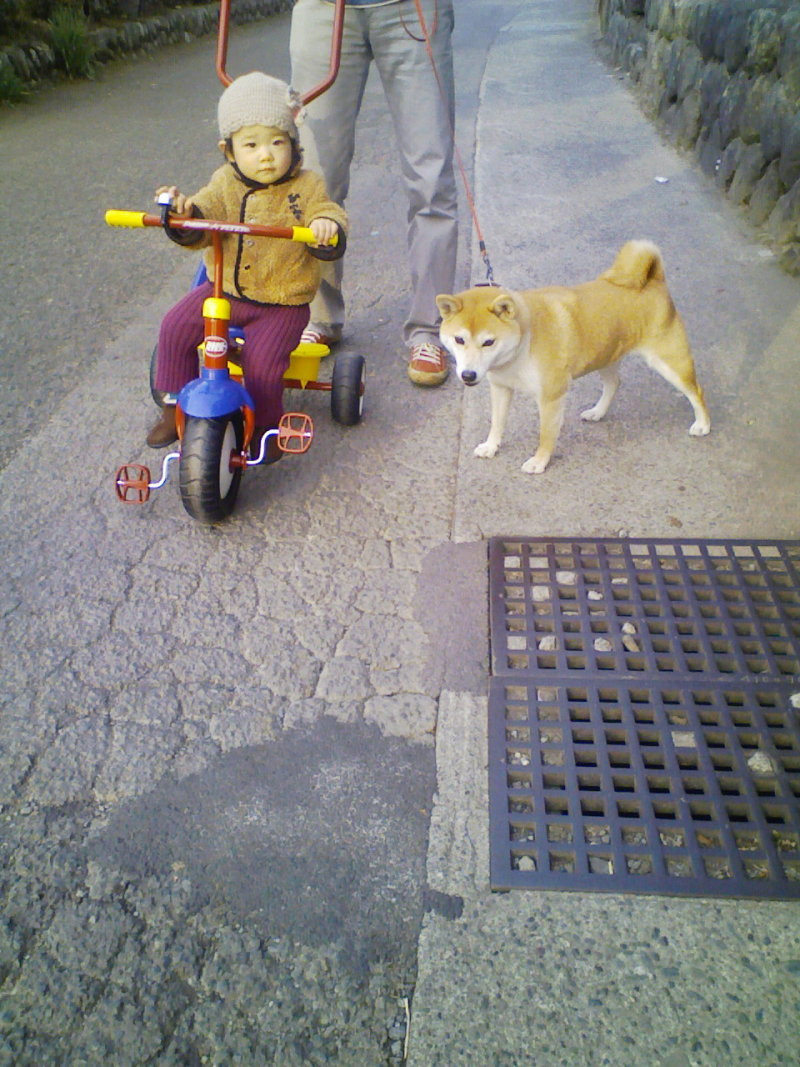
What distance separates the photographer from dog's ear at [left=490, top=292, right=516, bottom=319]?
103 inches

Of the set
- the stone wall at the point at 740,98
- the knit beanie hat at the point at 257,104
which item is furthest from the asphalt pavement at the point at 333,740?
the knit beanie hat at the point at 257,104

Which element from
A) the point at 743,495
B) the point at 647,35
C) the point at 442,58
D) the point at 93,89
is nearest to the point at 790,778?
the point at 743,495

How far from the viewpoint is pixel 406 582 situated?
8.51 ft

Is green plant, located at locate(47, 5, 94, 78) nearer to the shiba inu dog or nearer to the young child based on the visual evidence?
the young child

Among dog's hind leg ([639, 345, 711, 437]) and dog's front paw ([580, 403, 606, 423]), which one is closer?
dog's hind leg ([639, 345, 711, 437])

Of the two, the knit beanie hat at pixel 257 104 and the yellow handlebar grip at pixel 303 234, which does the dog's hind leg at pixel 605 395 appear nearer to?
the yellow handlebar grip at pixel 303 234

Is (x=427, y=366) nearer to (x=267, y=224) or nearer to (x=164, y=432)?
(x=267, y=224)

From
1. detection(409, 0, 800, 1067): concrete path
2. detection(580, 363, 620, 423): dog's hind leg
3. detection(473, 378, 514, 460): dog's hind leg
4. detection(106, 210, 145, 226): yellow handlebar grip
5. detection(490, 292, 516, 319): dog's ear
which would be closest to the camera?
detection(409, 0, 800, 1067): concrete path

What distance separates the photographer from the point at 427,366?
3588 mm

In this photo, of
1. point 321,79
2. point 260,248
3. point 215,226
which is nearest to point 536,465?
point 260,248

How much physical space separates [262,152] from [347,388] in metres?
0.92

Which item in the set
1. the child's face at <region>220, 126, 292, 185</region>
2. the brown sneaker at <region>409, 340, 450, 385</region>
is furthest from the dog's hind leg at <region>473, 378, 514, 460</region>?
the child's face at <region>220, 126, 292, 185</region>

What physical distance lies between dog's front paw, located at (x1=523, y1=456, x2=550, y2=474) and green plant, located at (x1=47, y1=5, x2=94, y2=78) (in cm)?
882

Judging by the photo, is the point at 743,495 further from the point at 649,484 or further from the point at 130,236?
the point at 130,236
